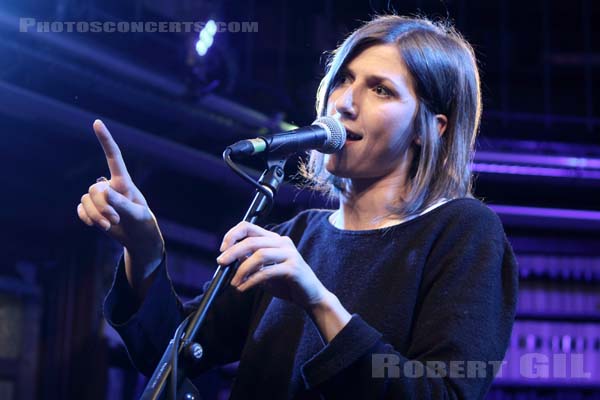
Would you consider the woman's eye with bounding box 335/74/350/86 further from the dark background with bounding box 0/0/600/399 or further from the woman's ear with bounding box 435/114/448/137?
the dark background with bounding box 0/0/600/399

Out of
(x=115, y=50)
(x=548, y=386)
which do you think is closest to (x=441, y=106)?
(x=115, y=50)

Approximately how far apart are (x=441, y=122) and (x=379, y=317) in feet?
1.59

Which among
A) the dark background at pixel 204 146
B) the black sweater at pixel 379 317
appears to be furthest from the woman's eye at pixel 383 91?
the dark background at pixel 204 146

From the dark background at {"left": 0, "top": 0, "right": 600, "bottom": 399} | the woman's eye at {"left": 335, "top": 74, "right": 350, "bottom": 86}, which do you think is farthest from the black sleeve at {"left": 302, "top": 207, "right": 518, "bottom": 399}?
the dark background at {"left": 0, "top": 0, "right": 600, "bottom": 399}

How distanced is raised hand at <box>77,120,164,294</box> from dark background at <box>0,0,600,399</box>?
4.03ft

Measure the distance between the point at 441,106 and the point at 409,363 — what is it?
2.04ft

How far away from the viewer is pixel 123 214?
1435 millimetres

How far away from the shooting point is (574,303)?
4363 mm

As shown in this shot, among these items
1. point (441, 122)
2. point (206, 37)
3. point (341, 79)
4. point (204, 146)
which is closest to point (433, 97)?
point (441, 122)

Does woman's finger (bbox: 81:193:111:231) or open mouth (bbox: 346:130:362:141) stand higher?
open mouth (bbox: 346:130:362:141)

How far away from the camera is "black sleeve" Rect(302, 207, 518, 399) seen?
127 cm

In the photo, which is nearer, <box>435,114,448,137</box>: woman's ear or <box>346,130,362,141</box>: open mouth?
<box>346,130,362,141</box>: open mouth

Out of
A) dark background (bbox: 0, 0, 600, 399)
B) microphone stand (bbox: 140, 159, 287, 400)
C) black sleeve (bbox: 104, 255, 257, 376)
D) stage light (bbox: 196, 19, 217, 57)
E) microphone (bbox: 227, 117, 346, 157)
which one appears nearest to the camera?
microphone stand (bbox: 140, 159, 287, 400)

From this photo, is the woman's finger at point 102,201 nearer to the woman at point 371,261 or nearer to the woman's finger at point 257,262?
the woman at point 371,261
